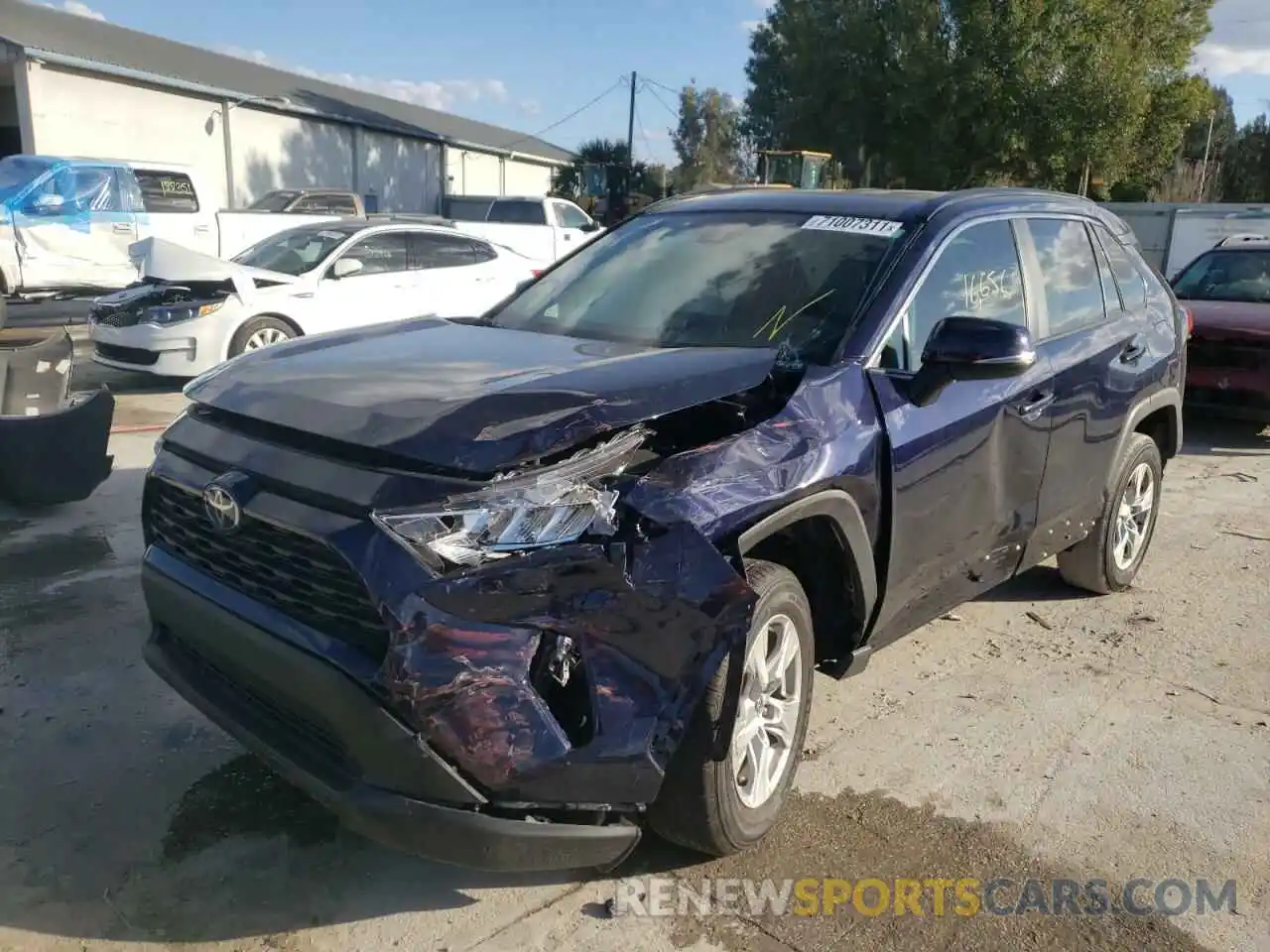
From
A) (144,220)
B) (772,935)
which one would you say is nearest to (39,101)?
(144,220)

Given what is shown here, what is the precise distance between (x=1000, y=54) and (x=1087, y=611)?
90.5 ft

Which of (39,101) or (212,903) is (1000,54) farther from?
(212,903)

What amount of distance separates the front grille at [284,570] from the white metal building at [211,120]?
74.1 feet

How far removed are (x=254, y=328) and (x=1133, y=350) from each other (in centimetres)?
773

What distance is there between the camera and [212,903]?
111 inches

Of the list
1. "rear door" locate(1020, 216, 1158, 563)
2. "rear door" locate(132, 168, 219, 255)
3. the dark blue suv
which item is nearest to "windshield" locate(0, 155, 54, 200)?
"rear door" locate(132, 168, 219, 255)

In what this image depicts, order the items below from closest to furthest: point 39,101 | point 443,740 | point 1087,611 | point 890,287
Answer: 1. point 443,740
2. point 890,287
3. point 1087,611
4. point 39,101

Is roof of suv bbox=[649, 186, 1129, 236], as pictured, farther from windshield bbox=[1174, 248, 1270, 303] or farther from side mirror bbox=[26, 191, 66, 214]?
side mirror bbox=[26, 191, 66, 214]

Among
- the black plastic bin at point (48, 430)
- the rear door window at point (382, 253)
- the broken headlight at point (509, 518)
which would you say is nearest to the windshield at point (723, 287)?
the broken headlight at point (509, 518)

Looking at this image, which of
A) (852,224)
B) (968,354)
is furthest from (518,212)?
(968,354)

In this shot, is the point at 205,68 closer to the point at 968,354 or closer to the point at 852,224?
the point at 852,224

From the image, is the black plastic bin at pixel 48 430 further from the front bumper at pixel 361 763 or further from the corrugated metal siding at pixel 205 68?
the corrugated metal siding at pixel 205 68

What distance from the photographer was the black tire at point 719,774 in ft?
8.55

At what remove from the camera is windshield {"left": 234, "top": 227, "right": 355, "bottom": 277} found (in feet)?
34.5
